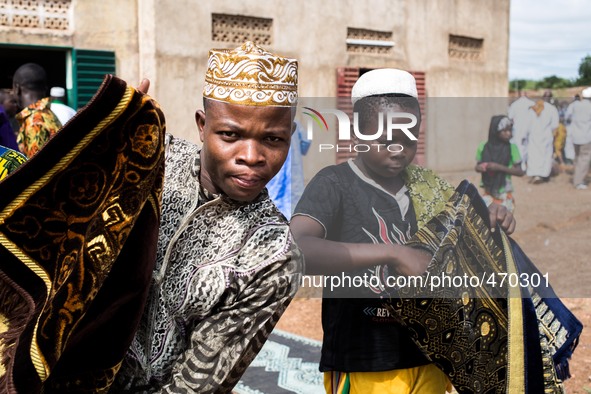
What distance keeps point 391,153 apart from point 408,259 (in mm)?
391

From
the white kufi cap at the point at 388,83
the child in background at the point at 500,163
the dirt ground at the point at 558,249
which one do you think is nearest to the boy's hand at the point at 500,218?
the white kufi cap at the point at 388,83

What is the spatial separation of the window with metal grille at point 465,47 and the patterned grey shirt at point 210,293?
13.5 metres

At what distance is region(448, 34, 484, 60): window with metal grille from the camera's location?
14672 millimetres

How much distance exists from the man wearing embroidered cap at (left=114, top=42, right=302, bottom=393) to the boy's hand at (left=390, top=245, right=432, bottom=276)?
0.81 m

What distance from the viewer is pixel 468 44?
15.1m

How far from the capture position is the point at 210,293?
1.68m

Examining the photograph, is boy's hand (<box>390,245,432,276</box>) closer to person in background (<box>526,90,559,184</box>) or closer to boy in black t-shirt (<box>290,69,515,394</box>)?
boy in black t-shirt (<box>290,69,515,394</box>)

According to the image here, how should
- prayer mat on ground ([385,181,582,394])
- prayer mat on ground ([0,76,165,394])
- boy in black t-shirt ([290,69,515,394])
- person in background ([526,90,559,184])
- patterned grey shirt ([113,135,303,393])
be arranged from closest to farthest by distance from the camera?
1. prayer mat on ground ([0,76,165,394])
2. patterned grey shirt ([113,135,303,393])
3. prayer mat on ground ([385,181,582,394])
4. boy in black t-shirt ([290,69,515,394])
5. person in background ([526,90,559,184])

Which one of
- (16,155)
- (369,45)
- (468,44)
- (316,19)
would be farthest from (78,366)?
(468,44)

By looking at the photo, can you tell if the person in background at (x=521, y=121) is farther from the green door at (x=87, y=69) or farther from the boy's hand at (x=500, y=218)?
the green door at (x=87, y=69)

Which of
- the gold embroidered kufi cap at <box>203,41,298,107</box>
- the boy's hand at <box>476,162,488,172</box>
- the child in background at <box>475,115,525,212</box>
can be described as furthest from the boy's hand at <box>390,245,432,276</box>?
the boy's hand at <box>476,162,488,172</box>

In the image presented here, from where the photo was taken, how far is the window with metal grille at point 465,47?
14672mm

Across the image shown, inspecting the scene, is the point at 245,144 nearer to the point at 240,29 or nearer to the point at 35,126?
the point at 35,126

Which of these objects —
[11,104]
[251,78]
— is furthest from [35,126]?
[251,78]
